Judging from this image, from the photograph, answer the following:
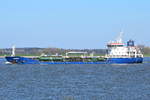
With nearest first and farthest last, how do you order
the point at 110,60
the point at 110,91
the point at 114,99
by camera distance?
the point at 114,99, the point at 110,91, the point at 110,60

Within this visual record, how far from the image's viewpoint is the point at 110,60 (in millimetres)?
126688

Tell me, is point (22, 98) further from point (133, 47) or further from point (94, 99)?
point (133, 47)

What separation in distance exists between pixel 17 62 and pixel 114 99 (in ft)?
278

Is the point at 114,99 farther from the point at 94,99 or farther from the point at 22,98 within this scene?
the point at 22,98

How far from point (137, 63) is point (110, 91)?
77674 millimetres

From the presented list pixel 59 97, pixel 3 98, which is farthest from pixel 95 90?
pixel 3 98

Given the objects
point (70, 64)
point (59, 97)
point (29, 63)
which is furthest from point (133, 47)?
point (59, 97)

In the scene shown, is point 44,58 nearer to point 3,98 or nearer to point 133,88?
point 133,88

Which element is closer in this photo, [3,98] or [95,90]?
[3,98]

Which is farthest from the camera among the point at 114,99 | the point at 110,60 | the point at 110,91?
the point at 110,60

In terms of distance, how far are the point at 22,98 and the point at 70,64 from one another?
84607 millimetres

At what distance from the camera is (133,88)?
55125mm

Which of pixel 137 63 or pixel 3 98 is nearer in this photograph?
pixel 3 98

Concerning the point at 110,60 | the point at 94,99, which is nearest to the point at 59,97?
the point at 94,99
